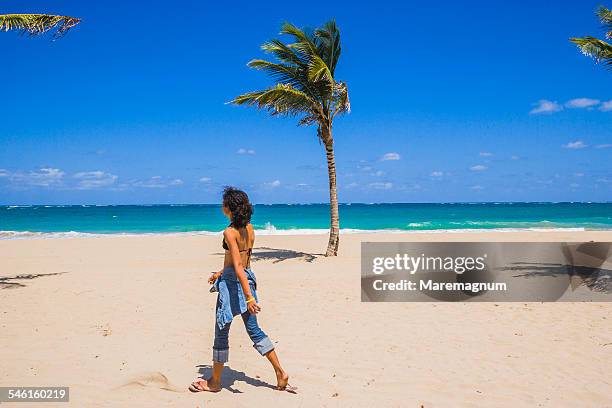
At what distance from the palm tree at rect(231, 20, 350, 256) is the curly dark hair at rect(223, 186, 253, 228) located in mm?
9827

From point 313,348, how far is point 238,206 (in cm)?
262

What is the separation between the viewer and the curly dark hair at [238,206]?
437 cm

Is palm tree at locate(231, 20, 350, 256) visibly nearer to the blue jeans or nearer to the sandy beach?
the sandy beach

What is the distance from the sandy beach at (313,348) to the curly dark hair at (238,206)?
1.69 metres

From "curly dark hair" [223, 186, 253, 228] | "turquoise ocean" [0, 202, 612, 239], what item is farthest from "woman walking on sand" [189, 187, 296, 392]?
"turquoise ocean" [0, 202, 612, 239]

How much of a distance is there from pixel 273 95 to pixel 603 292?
947 centimetres

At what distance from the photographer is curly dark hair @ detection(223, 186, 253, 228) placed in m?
4.37

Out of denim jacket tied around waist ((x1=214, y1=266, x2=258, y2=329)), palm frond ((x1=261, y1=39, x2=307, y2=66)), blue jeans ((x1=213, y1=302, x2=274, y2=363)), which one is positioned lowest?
blue jeans ((x1=213, y1=302, x2=274, y2=363))

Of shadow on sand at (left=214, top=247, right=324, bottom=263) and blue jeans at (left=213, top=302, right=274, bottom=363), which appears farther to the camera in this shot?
shadow on sand at (left=214, top=247, right=324, bottom=263)

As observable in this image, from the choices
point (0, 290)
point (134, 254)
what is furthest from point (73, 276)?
point (134, 254)

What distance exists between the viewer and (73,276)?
39.6 feet

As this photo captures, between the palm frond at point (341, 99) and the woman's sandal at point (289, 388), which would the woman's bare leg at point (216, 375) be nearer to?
the woman's sandal at point (289, 388)

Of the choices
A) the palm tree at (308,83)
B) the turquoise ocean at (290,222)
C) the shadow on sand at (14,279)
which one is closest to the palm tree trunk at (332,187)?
the palm tree at (308,83)

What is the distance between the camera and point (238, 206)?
4398 mm
